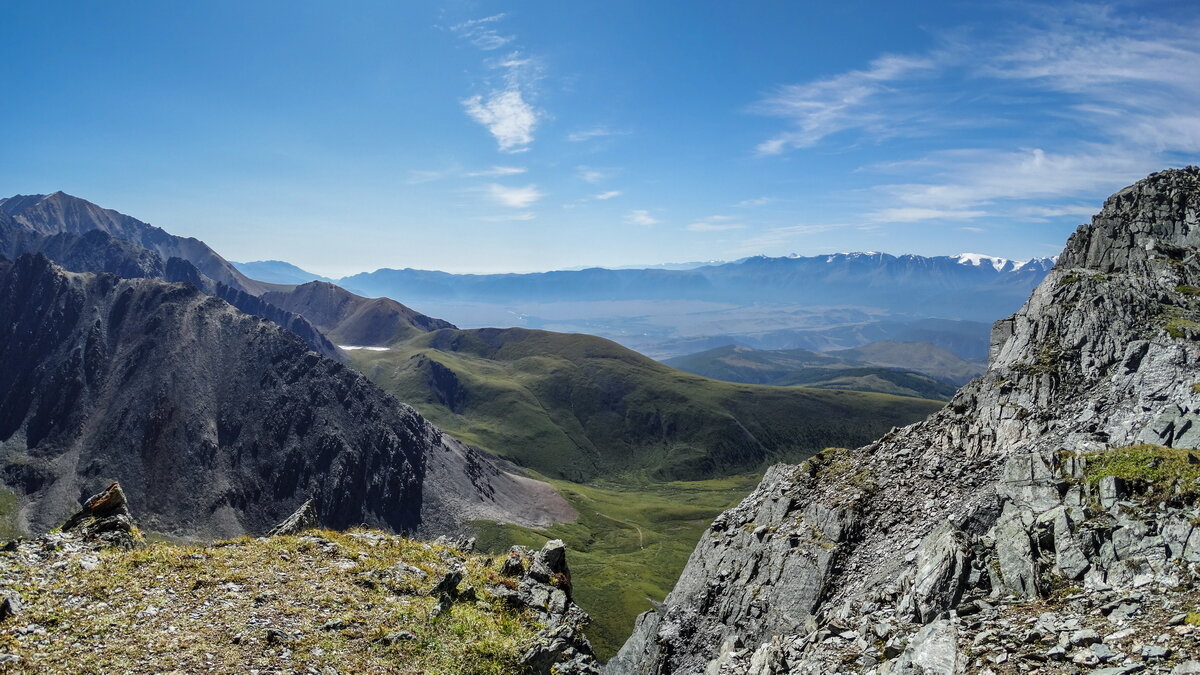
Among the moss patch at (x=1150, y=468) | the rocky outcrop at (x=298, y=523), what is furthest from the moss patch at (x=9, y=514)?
the moss patch at (x=1150, y=468)

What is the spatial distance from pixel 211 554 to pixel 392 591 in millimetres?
8646

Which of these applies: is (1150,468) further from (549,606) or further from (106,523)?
(106,523)

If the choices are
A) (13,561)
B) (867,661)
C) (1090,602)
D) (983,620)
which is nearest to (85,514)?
(13,561)

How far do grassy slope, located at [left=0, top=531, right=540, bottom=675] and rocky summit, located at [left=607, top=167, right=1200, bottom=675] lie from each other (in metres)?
10.6

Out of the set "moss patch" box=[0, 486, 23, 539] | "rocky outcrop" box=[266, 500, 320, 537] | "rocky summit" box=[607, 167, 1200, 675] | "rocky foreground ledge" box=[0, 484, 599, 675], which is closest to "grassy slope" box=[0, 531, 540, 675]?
"rocky foreground ledge" box=[0, 484, 599, 675]

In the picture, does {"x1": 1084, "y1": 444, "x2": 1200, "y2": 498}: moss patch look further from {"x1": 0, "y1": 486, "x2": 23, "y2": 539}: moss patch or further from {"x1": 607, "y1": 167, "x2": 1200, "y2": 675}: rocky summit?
{"x1": 0, "y1": 486, "x2": 23, "y2": 539}: moss patch

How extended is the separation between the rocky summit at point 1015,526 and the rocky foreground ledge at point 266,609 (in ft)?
25.6

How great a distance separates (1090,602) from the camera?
16.1 meters

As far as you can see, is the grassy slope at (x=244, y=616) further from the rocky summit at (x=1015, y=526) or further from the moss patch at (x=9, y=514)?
the moss patch at (x=9, y=514)

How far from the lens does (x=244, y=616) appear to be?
70.0 feet

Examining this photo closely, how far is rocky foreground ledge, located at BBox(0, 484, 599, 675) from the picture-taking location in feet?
61.1

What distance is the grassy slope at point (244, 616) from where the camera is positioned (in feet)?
60.3

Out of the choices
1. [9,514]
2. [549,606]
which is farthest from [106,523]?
[9,514]

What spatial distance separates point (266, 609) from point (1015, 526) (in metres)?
28.0
